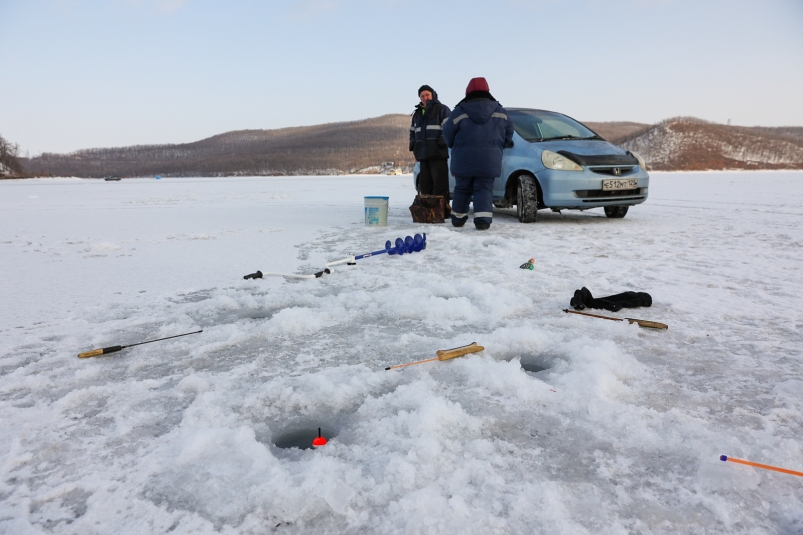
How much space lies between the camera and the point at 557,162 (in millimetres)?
6398

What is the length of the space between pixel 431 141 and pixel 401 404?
5.80 m

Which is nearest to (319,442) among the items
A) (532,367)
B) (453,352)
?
(453,352)

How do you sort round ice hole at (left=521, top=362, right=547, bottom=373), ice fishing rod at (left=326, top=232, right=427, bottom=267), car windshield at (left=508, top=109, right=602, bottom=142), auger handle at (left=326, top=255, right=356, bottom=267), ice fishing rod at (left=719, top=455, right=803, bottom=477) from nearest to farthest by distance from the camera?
ice fishing rod at (left=719, top=455, right=803, bottom=477)
round ice hole at (left=521, top=362, right=547, bottom=373)
auger handle at (left=326, top=255, right=356, bottom=267)
ice fishing rod at (left=326, top=232, right=427, bottom=267)
car windshield at (left=508, top=109, right=602, bottom=142)

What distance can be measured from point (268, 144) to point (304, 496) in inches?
7377

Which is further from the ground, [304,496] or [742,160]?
[742,160]

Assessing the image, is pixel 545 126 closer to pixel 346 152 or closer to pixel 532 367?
pixel 532 367

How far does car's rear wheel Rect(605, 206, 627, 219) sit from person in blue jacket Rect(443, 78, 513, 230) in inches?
96.5

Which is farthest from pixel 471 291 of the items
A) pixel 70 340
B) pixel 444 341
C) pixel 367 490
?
pixel 70 340

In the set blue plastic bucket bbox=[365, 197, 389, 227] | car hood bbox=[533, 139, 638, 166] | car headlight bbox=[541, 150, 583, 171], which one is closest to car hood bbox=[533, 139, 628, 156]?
car hood bbox=[533, 139, 638, 166]

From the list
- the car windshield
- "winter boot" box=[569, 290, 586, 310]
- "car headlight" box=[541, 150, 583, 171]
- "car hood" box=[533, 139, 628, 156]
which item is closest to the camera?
"winter boot" box=[569, 290, 586, 310]

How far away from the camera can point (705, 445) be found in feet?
4.88

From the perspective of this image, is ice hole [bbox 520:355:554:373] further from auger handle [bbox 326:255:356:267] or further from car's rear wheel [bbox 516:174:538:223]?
car's rear wheel [bbox 516:174:538:223]

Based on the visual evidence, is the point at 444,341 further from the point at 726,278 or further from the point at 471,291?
the point at 726,278

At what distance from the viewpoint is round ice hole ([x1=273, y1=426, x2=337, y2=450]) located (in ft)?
5.18
